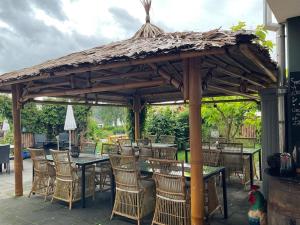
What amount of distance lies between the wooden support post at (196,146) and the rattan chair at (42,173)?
328 centimetres

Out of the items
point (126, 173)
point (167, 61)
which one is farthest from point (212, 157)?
point (167, 61)

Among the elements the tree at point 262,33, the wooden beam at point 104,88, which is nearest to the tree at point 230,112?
the tree at point 262,33

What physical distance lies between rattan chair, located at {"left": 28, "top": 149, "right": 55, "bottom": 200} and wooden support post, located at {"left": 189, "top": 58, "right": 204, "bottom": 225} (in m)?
3.28

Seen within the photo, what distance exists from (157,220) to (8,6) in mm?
13590

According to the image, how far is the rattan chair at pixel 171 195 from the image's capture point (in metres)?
3.67

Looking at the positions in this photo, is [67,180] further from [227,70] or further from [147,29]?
[227,70]

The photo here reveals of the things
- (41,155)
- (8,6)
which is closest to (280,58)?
(41,155)

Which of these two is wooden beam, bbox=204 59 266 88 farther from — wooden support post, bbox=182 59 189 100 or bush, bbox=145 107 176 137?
bush, bbox=145 107 176 137

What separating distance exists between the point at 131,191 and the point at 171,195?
2.33 ft

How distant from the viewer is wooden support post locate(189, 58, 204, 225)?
11.4 feet

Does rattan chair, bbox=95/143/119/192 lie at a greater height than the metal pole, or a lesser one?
lesser

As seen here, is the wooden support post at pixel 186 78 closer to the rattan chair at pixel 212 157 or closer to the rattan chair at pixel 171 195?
the rattan chair at pixel 171 195

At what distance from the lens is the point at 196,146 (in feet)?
11.6

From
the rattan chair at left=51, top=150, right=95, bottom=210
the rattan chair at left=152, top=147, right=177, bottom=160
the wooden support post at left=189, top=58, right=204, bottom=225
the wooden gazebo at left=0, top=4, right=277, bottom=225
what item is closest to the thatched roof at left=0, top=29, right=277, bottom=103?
the wooden gazebo at left=0, top=4, right=277, bottom=225
